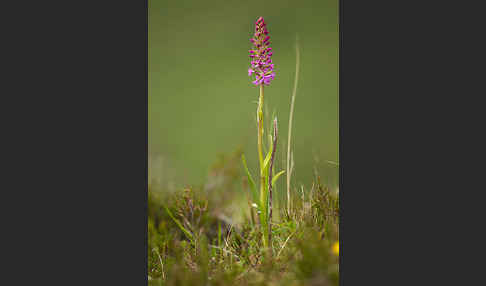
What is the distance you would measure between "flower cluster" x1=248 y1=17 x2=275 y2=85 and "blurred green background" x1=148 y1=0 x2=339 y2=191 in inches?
4.9

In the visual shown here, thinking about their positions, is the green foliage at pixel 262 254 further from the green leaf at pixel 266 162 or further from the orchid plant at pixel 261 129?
the green leaf at pixel 266 162

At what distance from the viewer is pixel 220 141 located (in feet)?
13.1

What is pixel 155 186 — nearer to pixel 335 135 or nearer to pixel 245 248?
pixel 245 248

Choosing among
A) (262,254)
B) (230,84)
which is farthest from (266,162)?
(230,84)

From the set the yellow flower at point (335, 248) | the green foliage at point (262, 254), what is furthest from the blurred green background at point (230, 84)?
the yellow flower at point (335, 248)

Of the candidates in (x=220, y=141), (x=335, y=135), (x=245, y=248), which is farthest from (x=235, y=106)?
(x=245, y=248)

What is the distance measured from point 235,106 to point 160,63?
2.93 feet

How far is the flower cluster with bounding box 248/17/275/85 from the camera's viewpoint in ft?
6.37

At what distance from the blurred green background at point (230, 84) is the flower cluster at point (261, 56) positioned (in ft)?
0.41

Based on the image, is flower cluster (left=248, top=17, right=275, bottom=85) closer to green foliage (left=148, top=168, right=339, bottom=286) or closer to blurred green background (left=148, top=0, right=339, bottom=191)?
blurred green background (left=148, top=0, right=339, bottom=191)

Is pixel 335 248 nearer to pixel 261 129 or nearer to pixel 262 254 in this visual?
pixel 262 254

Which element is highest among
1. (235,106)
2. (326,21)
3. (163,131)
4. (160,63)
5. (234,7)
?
(234,7)

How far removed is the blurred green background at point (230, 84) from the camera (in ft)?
7.82

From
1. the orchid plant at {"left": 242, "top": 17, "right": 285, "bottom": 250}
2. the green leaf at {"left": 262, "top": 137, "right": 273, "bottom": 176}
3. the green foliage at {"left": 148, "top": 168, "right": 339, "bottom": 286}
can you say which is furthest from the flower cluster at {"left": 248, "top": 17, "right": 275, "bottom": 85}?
the green foliage at {"left": 148, "top": 168, "right": 339, "bottom": 286}
